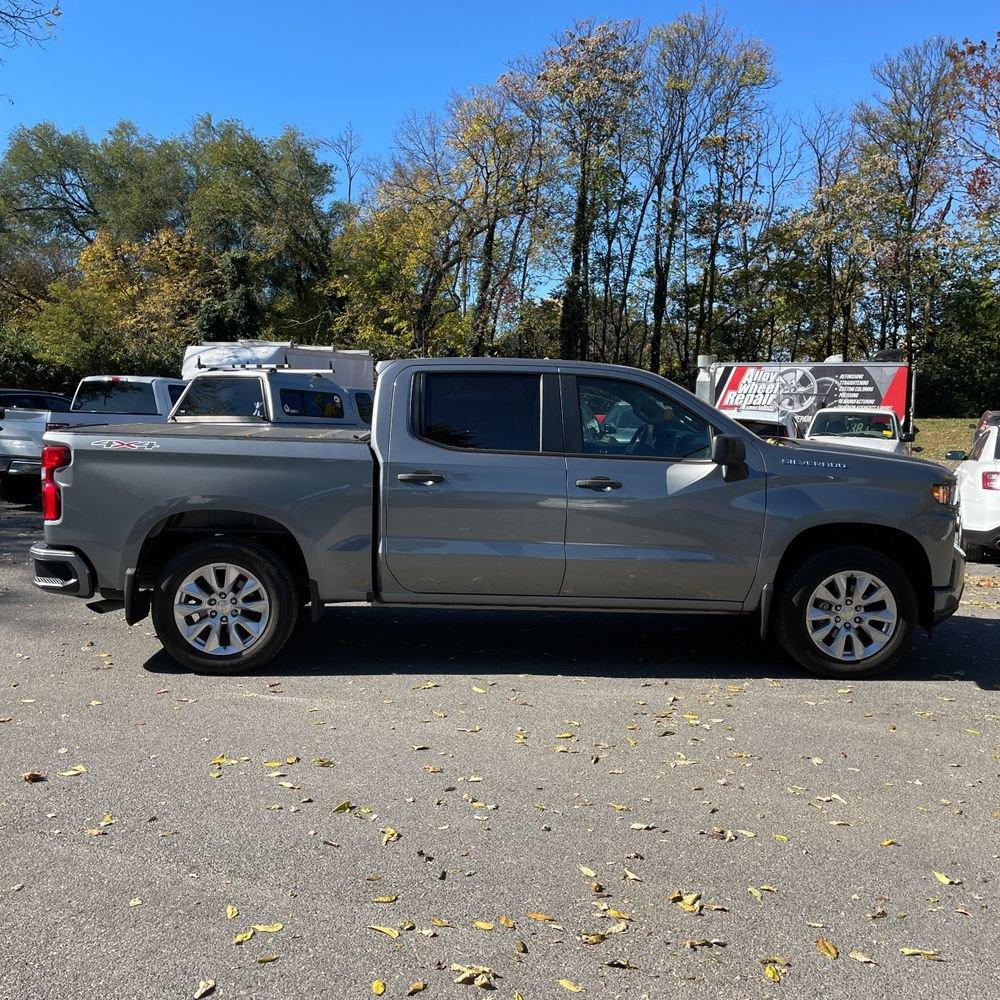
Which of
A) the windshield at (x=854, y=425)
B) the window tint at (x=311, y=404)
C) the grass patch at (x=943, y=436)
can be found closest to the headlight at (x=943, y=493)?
the window tint at (x=311, y=404)

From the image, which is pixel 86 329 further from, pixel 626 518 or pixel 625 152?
pixel 626 518

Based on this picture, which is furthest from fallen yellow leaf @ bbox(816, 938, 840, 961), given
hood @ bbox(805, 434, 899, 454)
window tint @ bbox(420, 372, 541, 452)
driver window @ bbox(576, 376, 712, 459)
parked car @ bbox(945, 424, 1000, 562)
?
hood @ bbox(805, 434, 899, 454)

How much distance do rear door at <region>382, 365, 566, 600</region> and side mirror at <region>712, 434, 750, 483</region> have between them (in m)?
0.94

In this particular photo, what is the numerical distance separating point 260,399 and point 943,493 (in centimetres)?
840

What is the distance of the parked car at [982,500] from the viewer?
31.7ft

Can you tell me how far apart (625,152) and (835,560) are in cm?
3356

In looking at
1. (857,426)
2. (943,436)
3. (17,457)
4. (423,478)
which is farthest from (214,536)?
(943,436)

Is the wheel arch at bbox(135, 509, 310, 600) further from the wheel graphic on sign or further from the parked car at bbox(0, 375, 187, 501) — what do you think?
the wheel graphic on sign

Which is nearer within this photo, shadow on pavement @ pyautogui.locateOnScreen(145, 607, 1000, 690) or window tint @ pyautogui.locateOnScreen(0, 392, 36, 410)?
shadow on pavement @ pyautogui.locateOnScreen(145, 607, 1000, 690)

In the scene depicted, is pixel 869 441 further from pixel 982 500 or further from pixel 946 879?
pixel 946 879

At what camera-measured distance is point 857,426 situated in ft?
57.9

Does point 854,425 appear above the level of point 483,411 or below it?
above

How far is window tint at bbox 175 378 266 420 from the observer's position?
38.3 ft

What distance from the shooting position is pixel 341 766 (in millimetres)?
4367
